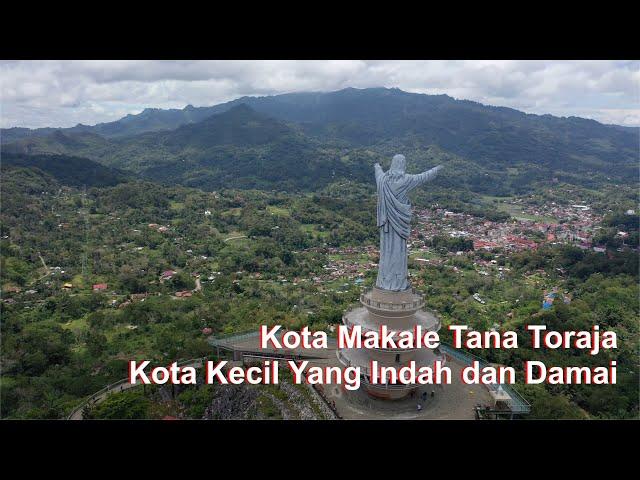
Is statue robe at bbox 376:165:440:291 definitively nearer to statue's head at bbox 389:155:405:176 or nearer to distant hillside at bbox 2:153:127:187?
statue's head at bbox 389:155:405:176

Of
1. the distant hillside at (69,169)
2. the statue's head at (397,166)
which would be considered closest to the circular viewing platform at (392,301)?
the statue's head at (397,166)

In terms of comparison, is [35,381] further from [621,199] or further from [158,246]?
[621,199]

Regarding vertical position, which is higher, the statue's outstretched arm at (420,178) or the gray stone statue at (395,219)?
the statue's outstretched arm at (420,178)

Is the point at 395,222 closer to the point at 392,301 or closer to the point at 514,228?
the point at 392,301

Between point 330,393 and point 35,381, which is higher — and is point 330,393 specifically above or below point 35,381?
above

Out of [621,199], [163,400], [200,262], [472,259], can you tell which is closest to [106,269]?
[200,262]

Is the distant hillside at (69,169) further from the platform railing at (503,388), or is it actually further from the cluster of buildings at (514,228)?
the platform railing at (503,388)

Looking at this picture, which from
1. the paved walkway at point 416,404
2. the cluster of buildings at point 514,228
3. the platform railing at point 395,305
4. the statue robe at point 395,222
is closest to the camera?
the paved walkway at point 416,404
